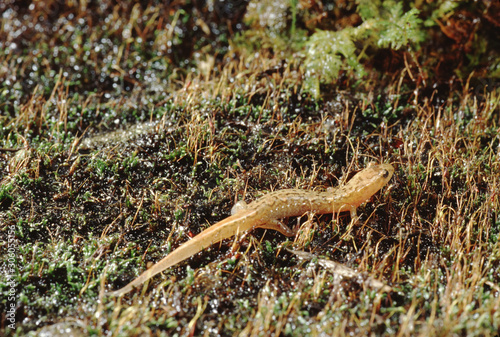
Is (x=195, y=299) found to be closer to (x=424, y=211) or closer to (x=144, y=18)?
(x=424, y=211)

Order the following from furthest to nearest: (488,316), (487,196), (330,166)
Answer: (330,166) → (487,196) → (488,316)

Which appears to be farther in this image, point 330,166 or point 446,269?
point 330,166

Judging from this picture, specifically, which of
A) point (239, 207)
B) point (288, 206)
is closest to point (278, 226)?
point (288, 206)

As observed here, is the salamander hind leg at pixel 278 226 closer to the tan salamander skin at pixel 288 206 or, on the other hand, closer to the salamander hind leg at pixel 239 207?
the tan salamander skin at pixel 288 206

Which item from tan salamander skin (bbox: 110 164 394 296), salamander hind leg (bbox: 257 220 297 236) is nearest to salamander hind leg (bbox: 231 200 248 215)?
tan salamander skin (bbox: 110 164 394 296)

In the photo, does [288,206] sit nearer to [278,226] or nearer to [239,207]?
[278,226]

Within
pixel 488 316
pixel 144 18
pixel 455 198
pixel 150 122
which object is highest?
pixel 144 18

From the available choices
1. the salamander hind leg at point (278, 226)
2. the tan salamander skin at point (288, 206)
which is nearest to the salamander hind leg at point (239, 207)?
the tan salamander skin at point (288, 206)

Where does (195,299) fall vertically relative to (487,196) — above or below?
below

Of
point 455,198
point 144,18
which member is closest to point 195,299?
point 455,198
